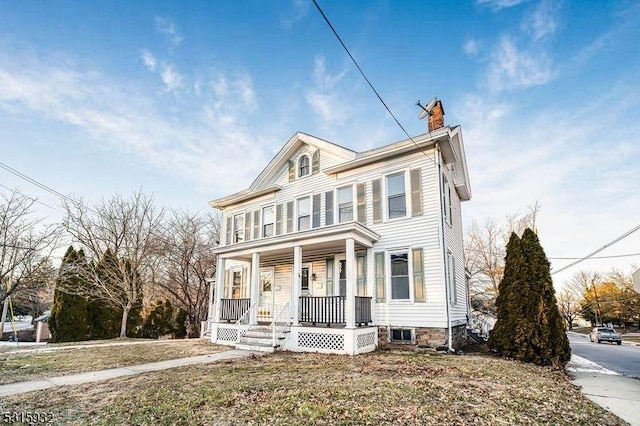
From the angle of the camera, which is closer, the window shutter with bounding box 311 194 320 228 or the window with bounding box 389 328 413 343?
the window with bounding box 389 328 413 343

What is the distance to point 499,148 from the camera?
14.5 m

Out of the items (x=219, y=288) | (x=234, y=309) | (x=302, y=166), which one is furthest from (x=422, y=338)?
(x=302, y=166)

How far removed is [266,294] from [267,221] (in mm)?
3151

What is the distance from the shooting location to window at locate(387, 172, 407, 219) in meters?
11.5

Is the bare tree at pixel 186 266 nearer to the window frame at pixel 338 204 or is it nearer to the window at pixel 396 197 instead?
the window frame at pixel 338 204

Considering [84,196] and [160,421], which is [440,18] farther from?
[84,196]

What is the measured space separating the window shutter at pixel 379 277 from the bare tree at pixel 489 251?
63.9 ft

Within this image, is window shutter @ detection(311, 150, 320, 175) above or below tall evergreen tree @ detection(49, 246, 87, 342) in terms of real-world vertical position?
above

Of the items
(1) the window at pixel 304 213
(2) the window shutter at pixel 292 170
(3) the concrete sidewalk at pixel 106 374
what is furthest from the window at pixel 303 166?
(3) the concrete sidewalk at pixel 106 374

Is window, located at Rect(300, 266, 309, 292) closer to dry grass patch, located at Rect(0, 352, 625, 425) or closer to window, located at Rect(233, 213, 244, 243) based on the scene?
window, located at Rect(233, 213, 244, 243)

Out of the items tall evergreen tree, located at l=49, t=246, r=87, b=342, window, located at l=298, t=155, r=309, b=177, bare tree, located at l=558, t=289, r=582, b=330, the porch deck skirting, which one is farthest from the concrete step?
bare tree, located at l=558, t=289, r=582, b=330

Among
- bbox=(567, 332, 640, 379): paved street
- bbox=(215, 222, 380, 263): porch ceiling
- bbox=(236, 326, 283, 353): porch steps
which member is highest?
bbox=(215, 222, 380, 263): porch ceiling

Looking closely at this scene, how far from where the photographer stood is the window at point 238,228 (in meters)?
16.2

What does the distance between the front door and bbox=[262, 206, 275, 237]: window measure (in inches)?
63.1
